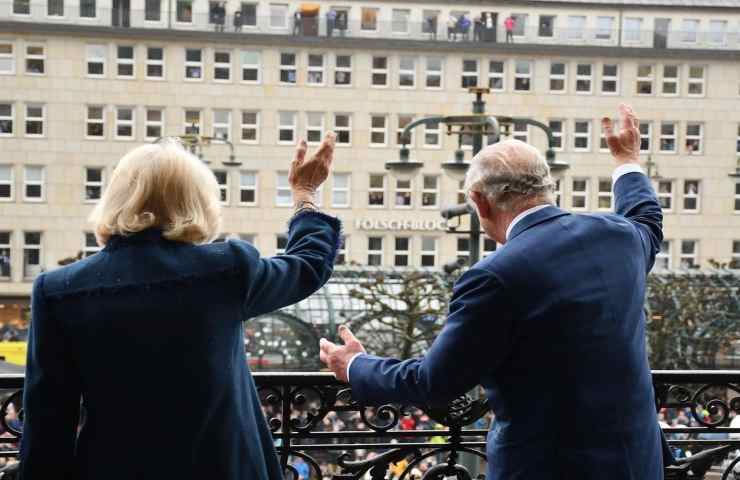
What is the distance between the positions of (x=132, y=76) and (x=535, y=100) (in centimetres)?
1991

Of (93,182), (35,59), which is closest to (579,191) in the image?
(93,182)

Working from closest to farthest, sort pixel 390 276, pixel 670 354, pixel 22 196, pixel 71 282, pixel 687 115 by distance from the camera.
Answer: pixel 71 282, pixel 670 354, pixel 390 276, pixel 22 196, pixel 687 115

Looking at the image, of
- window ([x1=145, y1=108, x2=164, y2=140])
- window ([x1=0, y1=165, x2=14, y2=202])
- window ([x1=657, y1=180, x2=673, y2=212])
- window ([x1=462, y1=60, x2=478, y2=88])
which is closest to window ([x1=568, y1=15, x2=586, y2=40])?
window ([x1=462, y1=60, x2=478, y2=88])

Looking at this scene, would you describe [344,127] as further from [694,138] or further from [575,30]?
[694,138]

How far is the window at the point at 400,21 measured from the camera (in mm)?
59375

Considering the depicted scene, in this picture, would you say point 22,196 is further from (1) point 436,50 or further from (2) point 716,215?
(2) point 716,215

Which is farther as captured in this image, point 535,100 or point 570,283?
point 535,100

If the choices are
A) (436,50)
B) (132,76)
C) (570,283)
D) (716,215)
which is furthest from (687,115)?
(570,283)

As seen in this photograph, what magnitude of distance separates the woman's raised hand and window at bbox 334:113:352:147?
5421 centimetres

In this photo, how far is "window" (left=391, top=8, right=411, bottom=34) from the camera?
59.4 metres

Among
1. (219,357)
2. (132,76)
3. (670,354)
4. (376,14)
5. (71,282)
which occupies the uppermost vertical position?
(376,14)

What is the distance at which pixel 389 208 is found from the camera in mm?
58031

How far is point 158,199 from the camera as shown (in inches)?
109

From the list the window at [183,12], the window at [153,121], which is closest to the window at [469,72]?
the window at [183,12]
